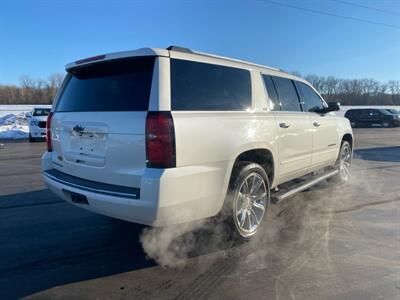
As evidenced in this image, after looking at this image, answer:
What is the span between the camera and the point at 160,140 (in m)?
3.39

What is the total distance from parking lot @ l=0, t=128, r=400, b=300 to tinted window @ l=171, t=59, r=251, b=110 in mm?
1471

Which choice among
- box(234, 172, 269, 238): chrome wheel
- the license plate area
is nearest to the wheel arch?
box(234, 172, 269, 238): chrome wheel

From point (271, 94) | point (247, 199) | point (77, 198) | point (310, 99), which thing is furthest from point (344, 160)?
point (77, 198)

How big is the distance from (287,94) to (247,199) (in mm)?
1882

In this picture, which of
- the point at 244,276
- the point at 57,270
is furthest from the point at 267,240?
the point at 57,270

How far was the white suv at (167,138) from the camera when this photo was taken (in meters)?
3.44

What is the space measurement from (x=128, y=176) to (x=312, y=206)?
3.54 meters

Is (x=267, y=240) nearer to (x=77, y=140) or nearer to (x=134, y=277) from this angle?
(x=134, y=277)

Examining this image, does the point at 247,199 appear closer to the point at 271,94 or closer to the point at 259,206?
the point at 259,206

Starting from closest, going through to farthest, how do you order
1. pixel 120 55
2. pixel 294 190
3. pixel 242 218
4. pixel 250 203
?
pixel 120 55 < pixel 242 218 < pixel 250 203 < pixel 294 190

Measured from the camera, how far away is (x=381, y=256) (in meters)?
4.15

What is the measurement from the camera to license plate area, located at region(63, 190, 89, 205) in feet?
12.6

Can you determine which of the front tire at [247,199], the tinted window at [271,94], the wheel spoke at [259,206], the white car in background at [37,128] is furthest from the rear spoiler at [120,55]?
the white car in background at [37,128]

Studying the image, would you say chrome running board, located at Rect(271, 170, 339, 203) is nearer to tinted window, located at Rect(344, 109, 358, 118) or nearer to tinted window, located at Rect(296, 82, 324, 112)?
tinted window, located at Rect(296, 82, 324, 112)
